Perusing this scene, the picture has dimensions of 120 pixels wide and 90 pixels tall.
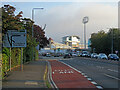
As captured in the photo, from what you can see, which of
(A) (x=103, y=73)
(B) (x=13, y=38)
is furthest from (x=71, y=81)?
(B) (x=13, y=38)

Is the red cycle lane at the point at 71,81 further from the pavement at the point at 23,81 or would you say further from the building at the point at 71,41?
the building at the point at 71,41

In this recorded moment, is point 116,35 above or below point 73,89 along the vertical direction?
above

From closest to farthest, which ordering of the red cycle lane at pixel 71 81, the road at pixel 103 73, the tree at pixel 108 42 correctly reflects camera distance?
the red cycle lane at pixel 71 81, the road at pixel 103 73, the tree at pixel 108 42

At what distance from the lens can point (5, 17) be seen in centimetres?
1917

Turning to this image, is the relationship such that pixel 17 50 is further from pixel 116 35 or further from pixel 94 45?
pixel 94 45

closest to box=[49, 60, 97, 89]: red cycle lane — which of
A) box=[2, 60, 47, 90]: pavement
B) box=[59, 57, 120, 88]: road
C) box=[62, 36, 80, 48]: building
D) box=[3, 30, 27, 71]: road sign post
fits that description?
box=[59, 57, 120, 88]: road

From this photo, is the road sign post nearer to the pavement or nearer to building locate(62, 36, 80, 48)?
the pavement

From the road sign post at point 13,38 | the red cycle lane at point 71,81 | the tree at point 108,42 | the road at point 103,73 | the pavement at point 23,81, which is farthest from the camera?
the tree at point 108,42

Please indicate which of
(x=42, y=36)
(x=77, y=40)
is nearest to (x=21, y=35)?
(x=42, y=36)

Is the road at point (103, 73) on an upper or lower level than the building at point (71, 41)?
lower

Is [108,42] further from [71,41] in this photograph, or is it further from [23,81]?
[71,41]

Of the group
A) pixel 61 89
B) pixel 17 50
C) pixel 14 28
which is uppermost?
pixel 14 28

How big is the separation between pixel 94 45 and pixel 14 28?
73.0m

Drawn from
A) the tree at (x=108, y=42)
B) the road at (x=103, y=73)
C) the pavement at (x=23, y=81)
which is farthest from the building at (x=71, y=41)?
the pavement at (x=23, y=81)
